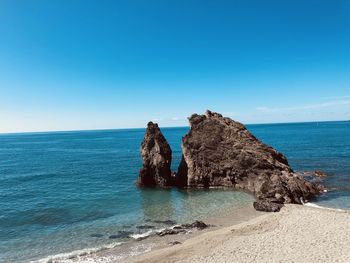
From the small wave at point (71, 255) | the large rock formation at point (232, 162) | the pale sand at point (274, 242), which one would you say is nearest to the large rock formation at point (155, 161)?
the large rock formation at point (232, 162)

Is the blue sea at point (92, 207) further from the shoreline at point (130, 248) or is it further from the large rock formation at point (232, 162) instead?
the large rock formation at point (232, 162)

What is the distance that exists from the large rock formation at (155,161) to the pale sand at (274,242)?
23.2 m

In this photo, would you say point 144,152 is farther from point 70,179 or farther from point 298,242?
point 298,242

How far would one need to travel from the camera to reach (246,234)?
94.1 ft

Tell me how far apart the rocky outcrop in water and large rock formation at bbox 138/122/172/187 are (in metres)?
0.17

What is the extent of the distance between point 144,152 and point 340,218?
32.9 m

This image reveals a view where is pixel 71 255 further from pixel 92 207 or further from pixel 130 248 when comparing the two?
pixel 92 207

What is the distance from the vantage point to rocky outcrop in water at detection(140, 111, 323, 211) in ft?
143

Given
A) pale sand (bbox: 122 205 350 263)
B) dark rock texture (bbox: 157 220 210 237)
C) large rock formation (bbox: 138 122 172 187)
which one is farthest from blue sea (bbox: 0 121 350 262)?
pale sand (bbox: 122 205 350 263)

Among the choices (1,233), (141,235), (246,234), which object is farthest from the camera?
(1,233)

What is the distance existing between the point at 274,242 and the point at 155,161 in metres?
30.6

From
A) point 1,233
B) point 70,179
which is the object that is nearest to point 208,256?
point 1,233

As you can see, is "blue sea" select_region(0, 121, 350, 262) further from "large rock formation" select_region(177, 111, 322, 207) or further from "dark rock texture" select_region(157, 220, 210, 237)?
"large rock formation" select_region(177, 111, 322, 207)

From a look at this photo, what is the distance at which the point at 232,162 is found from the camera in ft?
165
